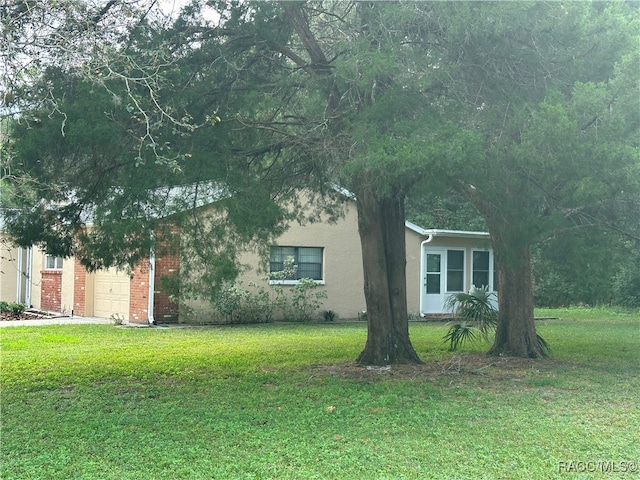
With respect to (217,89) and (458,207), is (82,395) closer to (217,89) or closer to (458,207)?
(217,89)

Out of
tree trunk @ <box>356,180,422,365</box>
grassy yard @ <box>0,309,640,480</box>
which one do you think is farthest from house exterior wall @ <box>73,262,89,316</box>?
tree trunk @ <box>356,180,422,365</box>

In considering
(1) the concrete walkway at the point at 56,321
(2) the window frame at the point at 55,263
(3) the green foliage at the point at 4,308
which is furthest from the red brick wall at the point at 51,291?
(1) the concrete walkway at the point at 56,321

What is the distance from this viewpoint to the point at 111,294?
1972cm

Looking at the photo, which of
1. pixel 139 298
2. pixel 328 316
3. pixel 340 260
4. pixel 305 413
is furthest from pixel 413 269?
pixel 305 413

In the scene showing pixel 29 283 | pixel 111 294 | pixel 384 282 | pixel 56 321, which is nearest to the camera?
pixel 384 282

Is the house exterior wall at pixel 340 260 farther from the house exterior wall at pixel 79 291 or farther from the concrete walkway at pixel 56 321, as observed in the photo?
the house exterior wall at pixel 79 291

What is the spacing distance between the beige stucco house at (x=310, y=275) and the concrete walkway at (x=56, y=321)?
1.27ft

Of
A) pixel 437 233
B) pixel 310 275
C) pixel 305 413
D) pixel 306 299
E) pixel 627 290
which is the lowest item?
pixel 305 413

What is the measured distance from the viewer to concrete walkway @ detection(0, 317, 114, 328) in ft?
59.5

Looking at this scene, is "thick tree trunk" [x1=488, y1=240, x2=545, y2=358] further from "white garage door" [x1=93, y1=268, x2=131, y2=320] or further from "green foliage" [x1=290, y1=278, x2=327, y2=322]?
"white garage door" [x1=93, y1=268, x2=131, y2=320]

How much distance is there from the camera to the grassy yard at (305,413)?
6.04 m

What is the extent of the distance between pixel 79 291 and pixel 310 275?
22.4ft

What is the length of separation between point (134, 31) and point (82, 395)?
188 inches

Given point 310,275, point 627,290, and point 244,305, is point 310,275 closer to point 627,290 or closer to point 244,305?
point 244,305
